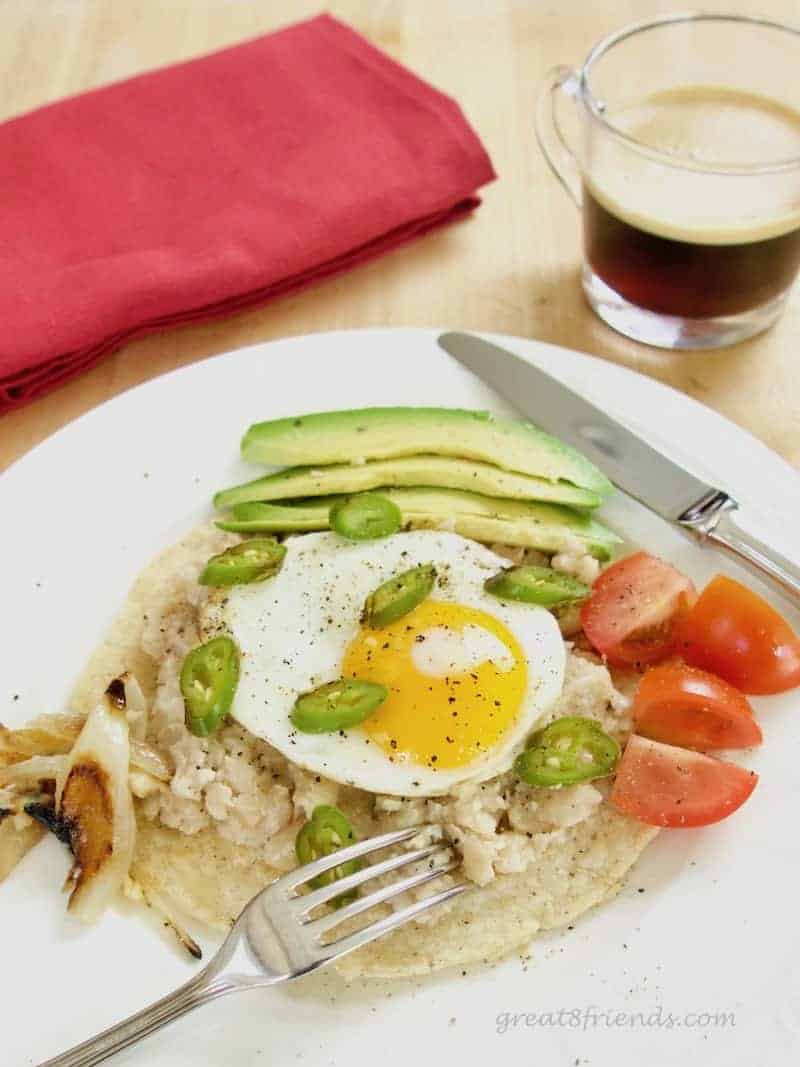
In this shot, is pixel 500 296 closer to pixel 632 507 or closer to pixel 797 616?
pixel 632 507

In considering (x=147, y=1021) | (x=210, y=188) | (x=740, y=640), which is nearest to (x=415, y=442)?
(x=740, y=640)

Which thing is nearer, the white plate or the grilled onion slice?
the white plate

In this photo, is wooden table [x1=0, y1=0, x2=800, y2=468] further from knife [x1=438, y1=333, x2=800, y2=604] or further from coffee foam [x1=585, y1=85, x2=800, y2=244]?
knife [x1=438, y1=333, x2=800, y2=604]

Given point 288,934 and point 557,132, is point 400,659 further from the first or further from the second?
point 557,132

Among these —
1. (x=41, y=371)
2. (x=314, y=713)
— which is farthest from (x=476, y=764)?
(x=41, y=371)

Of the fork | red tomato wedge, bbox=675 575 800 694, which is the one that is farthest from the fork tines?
red tomato wedge, bbox=675 575 800 694
